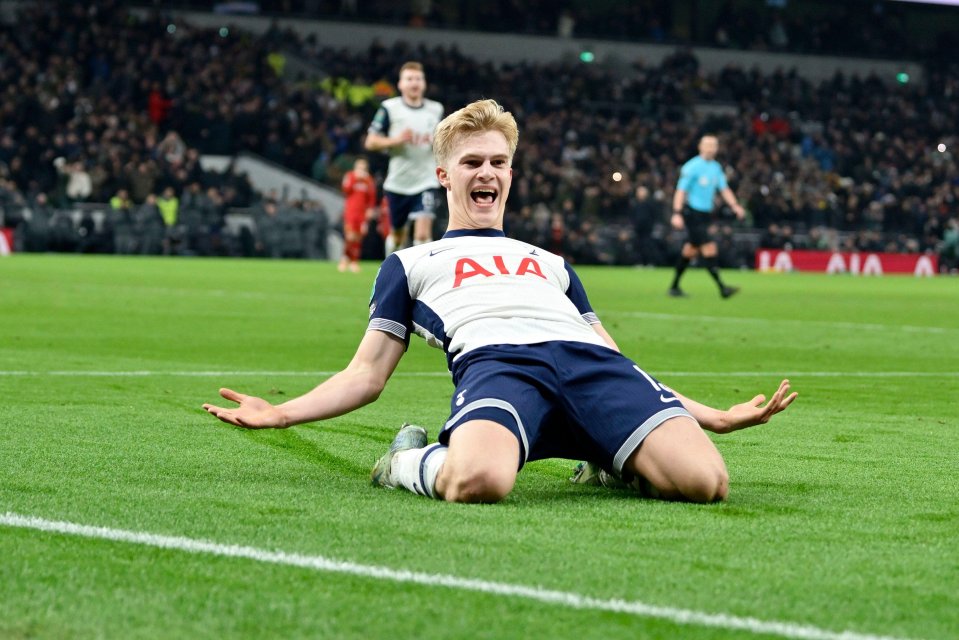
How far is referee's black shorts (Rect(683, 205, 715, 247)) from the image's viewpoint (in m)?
20.9

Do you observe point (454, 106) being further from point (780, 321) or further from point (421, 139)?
point (780, 321)

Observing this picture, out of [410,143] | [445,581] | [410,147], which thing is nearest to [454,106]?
[410,147]

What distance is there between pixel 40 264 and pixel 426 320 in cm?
2241

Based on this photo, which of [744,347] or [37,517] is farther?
[744,347]

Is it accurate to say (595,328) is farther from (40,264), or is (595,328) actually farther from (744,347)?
(40,264)

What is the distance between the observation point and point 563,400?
4992mm

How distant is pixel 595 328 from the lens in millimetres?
5562

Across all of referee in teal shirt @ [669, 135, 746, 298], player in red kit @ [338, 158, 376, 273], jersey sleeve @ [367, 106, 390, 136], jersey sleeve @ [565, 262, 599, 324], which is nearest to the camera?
jersey sleeve @ [565, 262, 599, 324]

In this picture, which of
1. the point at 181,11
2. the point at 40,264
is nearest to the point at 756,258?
the point at 181,11

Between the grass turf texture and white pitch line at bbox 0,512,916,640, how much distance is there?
45 mm

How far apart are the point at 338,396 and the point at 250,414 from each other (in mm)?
469

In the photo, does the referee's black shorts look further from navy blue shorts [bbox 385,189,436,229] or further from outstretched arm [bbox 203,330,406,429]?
outstretched arm [bbox 203,330,406,429]

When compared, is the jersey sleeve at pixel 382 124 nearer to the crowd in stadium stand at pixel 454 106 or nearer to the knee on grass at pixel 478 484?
the knee on grass at pixel 478 484

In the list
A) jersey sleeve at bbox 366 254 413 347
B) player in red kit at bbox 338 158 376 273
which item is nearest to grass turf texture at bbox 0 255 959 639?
jersey sleeve at bbox 366 254 413 347
